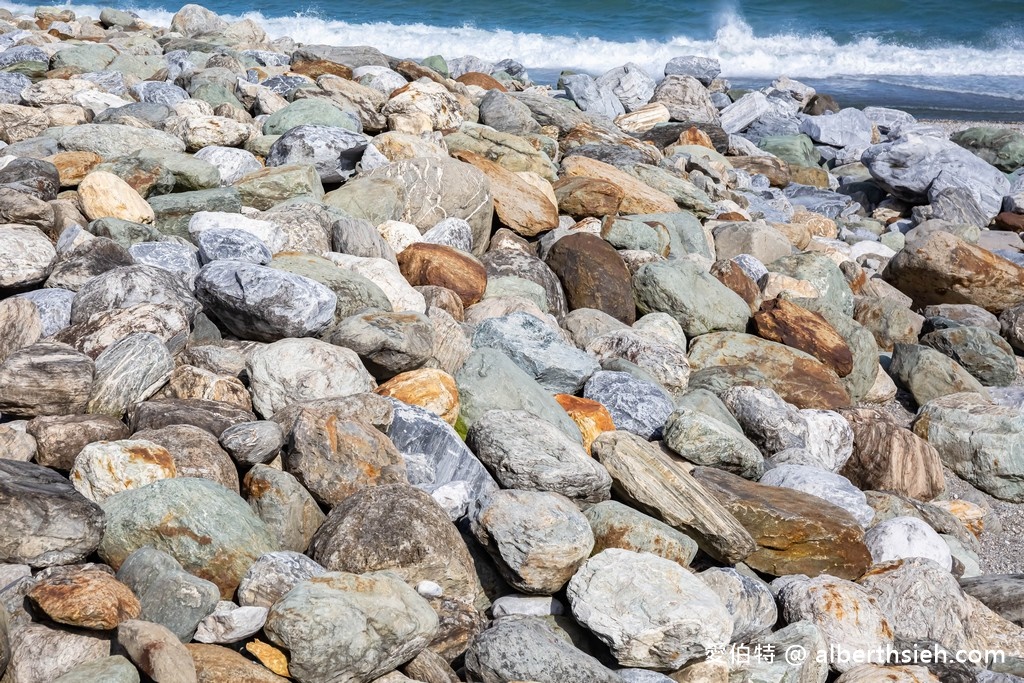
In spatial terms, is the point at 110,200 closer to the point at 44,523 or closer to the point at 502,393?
the point at 502,393

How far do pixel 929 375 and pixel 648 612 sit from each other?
14.1ft

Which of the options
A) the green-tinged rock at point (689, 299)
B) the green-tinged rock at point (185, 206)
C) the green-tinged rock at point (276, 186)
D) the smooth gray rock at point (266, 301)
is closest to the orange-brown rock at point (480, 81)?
the green-tinged rock at point (276, 186)

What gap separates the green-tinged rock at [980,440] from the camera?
18.3ft

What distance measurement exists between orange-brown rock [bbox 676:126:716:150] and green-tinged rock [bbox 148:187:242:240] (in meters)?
7.67

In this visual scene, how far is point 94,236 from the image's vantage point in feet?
16.9

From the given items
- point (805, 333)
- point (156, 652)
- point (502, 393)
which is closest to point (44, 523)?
point (156, 652)

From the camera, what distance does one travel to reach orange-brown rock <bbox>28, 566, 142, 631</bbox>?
2.69 meters

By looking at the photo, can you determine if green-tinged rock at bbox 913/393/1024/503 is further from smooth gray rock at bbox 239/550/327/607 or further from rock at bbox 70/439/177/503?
rock at bbox 70/439/177/503

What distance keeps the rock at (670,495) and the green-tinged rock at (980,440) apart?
2607 millimetres

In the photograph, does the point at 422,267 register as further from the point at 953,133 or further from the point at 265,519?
the point at 953,133

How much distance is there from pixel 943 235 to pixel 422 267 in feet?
16.9

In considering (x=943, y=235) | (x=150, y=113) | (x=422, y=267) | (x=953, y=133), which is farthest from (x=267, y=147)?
(x=953, y=133)

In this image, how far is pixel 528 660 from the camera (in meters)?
2.98

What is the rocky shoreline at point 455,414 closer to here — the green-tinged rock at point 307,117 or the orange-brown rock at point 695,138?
the green-tinged rock at point 307,117
